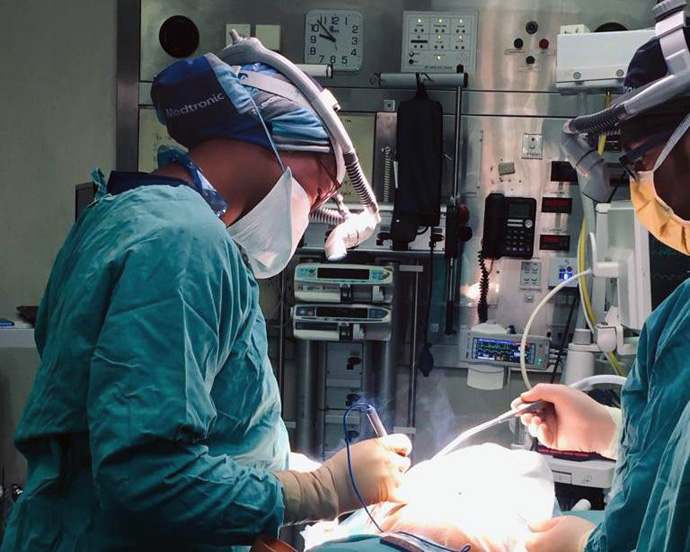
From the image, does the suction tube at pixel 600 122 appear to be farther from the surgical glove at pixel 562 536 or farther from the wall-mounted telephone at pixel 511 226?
the wall-mounted telephone at pixel 511 226

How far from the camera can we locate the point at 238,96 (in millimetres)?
1531

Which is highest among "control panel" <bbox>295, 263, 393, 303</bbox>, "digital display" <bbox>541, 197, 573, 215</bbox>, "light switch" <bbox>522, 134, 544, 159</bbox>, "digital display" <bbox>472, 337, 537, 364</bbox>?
"light switch" <bbox>522, 134, 544, 159</bbox>

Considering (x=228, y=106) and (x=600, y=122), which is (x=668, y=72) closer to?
(x=600, y=122)

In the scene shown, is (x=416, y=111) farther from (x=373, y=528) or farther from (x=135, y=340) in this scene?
(x=135, y=340)

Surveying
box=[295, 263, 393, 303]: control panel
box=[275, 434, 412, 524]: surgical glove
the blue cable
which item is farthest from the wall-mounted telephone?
box=[275, 434, 412, 524]: surgical glove

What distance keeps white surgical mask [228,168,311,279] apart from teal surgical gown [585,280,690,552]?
753 mm

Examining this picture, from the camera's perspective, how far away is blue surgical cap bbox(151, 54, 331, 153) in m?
1.53

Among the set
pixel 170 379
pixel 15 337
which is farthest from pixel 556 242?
pixel 170 379

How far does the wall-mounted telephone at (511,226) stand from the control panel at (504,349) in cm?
52

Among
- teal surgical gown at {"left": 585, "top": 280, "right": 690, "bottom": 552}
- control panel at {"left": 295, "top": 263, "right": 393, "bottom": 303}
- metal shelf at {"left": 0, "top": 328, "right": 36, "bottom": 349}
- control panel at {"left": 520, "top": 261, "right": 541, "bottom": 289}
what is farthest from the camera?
control panel at {"left": 520, "top": 261, "right": 541, "bottom": 289}

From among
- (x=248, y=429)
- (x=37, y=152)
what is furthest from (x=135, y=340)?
(x=37, y=152)

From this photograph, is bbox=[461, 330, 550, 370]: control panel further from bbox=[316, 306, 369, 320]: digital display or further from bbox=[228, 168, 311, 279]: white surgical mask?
bbox=[228, 168, 311, 279]: white surgical mask

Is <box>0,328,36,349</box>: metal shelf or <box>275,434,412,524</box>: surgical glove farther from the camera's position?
<box>0,328,36,349</box>: metal shelf

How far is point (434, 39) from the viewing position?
165 inches
